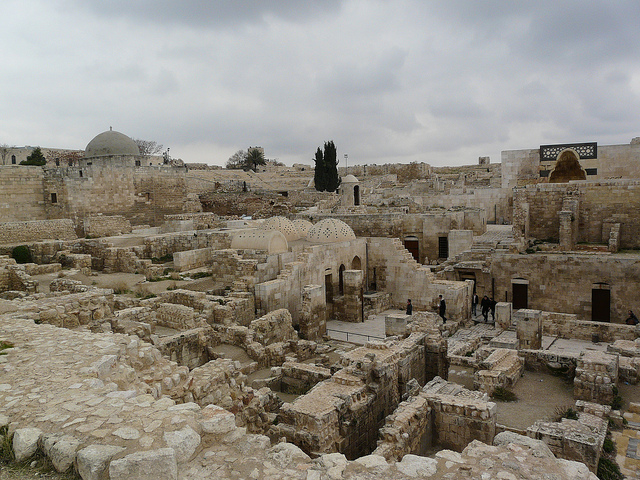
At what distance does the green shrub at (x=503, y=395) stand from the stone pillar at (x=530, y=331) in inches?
143

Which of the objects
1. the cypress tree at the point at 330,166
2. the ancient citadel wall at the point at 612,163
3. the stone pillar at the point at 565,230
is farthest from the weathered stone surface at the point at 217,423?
the cypress tree at the point at 330,166

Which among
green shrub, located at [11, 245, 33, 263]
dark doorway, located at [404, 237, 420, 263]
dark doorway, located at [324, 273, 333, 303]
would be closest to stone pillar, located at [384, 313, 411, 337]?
dark doorway, located at [324, 273, 333, 303]

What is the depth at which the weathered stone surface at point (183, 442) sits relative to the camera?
9.74 ft

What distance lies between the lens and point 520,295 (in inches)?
573

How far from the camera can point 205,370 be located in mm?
6012

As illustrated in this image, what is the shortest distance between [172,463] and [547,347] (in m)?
10.3

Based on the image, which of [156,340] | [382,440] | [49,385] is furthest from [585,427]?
[156,340]

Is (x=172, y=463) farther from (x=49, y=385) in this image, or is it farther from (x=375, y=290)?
(x=375, y=290)

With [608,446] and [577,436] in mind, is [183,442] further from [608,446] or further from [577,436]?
[608,446]

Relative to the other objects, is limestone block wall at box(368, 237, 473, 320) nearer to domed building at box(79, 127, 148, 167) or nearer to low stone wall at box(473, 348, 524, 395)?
low stone wall at box(473, 348, 524, 395)

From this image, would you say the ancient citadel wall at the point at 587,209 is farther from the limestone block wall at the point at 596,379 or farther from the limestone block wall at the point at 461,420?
the limestone block wall at the point at 461,420

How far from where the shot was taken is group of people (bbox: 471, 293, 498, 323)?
1345cm

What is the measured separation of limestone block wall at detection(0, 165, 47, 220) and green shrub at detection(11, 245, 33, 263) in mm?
4946

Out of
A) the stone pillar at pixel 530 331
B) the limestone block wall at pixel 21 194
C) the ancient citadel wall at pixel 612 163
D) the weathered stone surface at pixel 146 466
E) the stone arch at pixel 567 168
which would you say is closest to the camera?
the weathered stone surface at pixel 146 466
